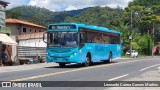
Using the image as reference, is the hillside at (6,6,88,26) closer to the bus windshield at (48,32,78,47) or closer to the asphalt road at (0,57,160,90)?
the bus windshield at (48,32,78,47)

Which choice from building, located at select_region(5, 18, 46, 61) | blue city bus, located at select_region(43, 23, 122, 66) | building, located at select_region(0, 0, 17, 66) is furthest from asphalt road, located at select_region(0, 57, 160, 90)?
building, located at select_region(5, 18, 46, 61)

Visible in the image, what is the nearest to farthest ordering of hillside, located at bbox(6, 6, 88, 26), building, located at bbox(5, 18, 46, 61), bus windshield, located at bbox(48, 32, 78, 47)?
bus windshield, located at bbox(48, 32, 78, 47) < building, located at bbox(5, 18, 46, 61) < hillside, located at bbox(6, 6, 88, 26)

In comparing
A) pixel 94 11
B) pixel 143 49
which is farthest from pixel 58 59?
pixel 94 11

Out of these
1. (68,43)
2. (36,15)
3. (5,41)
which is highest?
(36,15)

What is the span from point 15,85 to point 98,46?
16600 mm

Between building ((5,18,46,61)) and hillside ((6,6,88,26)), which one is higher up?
hillside ((6,6,88,26))

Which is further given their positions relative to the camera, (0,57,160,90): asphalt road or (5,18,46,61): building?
(5,18,46,61): building

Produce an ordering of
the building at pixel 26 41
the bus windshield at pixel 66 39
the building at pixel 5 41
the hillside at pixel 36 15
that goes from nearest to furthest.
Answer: the bus windshield at pixel 66 39
the building at pixel 5 41
the building at pixel 26 41
the hillside at pixel 36 15

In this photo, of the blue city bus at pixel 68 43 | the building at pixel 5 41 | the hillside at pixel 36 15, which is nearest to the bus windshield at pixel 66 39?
the blue city bus at pixel 68 43

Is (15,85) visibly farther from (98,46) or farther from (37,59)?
(37,59)

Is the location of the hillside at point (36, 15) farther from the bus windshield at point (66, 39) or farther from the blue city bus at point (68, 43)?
the bus windshield at point (66, 39)

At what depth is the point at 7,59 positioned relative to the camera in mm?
32281

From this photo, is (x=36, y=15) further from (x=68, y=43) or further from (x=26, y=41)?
(x=68, y=43)

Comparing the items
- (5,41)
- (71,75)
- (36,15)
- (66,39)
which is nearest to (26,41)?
(5,41)
